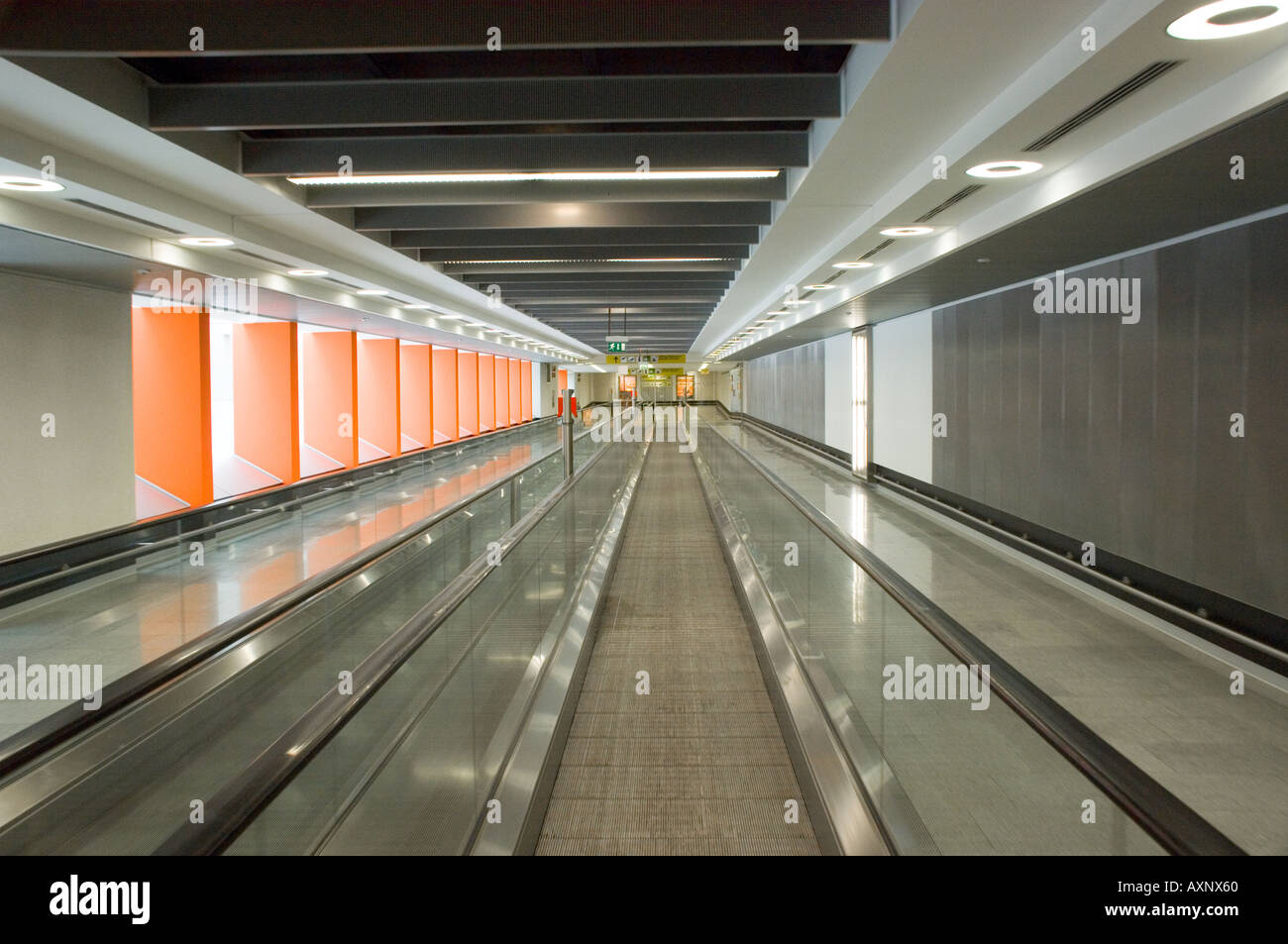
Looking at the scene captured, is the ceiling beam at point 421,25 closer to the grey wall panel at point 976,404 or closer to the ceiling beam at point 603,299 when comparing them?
the grey wall panel at point 976,404

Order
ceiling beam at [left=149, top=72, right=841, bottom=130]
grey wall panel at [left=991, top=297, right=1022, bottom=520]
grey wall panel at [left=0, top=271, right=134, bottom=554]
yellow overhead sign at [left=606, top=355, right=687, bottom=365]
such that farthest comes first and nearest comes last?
yellow overhead sign at [left=606, top=355, right=687, bottom=365] → grey wall panel at [left=991, top=297, right=1022, bottom=520] → grey wall panel at [left=0, top=271, right=134, bottom=554] → ceiling beam at [left=149, top=72, right=841, bottom=130]

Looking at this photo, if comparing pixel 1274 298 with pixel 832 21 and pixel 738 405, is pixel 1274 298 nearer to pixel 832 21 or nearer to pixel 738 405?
pixel 832 21

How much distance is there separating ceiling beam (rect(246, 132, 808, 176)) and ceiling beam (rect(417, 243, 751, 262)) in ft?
10.9

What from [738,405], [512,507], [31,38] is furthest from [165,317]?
[738,405]

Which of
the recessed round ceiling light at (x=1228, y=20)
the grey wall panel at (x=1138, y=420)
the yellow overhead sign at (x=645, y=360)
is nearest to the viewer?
the recessed round ceiling light at (x=1228, y=20)

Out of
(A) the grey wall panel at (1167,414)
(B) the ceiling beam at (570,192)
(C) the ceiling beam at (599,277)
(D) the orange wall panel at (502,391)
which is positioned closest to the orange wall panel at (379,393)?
(C) the ceiling beam at (599,277)

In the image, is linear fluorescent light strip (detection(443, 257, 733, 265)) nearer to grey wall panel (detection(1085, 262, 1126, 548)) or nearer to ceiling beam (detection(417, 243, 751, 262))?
ceiling beam (detection(417, 243, 751, 262))

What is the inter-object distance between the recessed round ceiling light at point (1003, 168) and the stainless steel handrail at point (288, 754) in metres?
4.63

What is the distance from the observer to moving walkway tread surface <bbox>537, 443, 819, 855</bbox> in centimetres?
358

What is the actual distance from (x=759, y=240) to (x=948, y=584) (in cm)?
405

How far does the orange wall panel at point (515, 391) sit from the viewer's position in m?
36.1

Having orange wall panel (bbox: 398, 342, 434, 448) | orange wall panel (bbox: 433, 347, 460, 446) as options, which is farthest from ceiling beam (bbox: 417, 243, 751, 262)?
orange wall panel (bbox: 433, 347, 460, 446)
